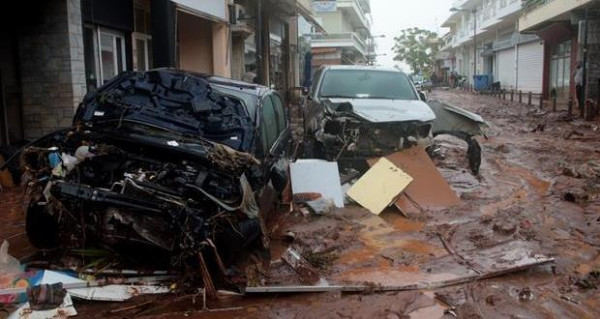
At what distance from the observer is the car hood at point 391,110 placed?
8695mm

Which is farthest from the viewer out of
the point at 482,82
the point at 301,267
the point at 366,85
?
the point at 482,82

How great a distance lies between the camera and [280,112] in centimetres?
770

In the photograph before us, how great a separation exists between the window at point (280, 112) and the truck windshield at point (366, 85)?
2588mm

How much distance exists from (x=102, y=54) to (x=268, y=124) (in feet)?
17.2

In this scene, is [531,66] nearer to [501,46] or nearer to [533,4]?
[533,4]

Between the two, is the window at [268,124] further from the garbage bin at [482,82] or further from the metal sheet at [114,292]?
the garbage bin at [482,82]

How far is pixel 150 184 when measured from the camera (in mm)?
4559

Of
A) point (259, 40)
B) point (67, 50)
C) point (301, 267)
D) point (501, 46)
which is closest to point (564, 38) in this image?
point (501, 46)

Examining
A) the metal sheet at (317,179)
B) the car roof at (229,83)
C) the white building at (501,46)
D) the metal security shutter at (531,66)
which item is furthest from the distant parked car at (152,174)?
the white building at (501,46)

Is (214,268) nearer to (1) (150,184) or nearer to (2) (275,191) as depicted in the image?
(1) (150,184)

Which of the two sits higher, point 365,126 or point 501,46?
point 501,46

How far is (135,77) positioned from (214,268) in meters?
2.21

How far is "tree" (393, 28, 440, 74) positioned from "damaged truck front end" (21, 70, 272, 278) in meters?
87.8

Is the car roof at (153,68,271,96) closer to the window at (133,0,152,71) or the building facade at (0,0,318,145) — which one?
the building facade at (0,0,318,145)
